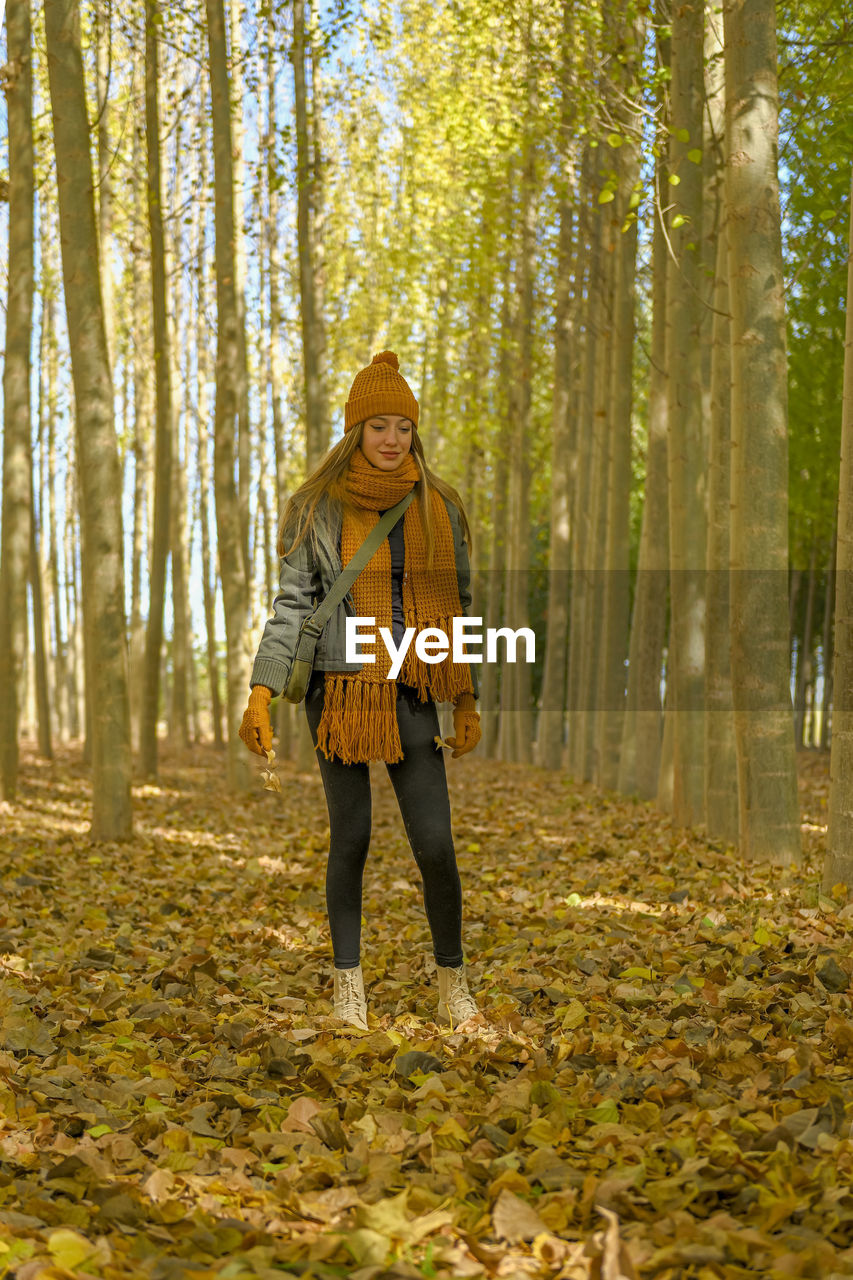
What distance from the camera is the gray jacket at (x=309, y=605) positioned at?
12.5 ft

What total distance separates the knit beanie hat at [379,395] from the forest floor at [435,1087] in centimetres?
205

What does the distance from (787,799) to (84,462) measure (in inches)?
208

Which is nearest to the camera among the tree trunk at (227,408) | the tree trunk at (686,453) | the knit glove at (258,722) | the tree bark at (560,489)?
the knit glove at (258,722)

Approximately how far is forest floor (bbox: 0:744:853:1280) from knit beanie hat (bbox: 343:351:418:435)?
6.74 ft

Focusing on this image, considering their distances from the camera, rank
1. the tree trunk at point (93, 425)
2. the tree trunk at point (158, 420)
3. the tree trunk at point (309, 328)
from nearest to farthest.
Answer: the tree trunk at point (93, 425), the tree trunk at point (158, 420), the tree trunk at point (309, 328)

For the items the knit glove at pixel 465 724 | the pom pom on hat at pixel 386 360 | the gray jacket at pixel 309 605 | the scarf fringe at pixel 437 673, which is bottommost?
the knit glove at pixel 465 724

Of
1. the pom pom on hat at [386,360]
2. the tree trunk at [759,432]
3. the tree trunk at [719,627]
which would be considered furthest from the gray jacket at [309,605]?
the tree trunk at [719,627]

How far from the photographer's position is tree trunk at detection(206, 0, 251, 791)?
1248 cm

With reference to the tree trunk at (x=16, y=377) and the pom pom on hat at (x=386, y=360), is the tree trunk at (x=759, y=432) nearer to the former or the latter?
the pom pom on hat at (x=386, y=360)

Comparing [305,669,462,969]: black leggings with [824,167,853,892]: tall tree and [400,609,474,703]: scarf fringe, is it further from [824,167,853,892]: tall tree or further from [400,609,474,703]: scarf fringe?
[824,167,853,892]: tall tree

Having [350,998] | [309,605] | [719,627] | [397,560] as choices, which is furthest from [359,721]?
[719,627]

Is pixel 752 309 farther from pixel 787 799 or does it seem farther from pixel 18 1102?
pixel 18 1102

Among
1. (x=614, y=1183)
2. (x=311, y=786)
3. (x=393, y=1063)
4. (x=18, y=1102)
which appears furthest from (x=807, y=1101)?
(x=311, y=786)

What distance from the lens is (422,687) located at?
155 inches
